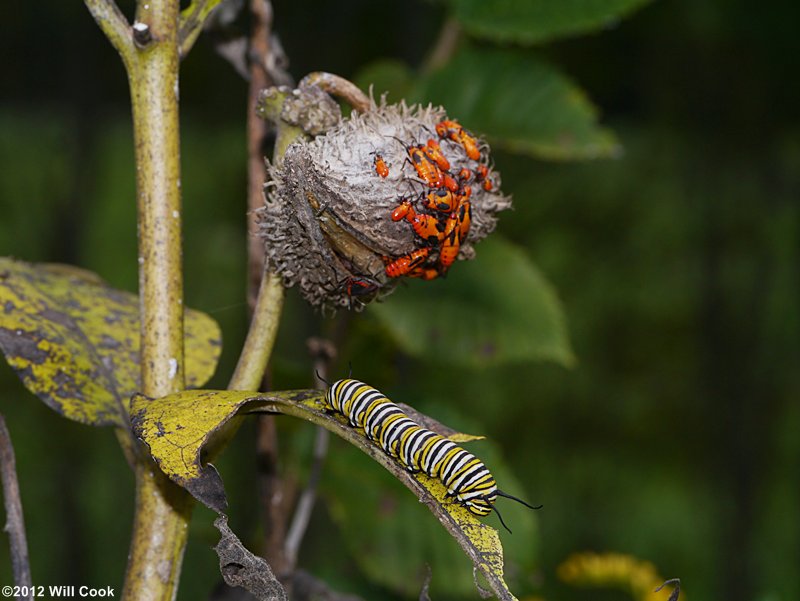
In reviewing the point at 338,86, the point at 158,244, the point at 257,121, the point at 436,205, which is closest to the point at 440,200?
the point at 436,205

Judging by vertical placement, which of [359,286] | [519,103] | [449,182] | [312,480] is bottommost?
[312,480]

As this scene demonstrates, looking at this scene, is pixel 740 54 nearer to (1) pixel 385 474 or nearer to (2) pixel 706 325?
(2) pixel 706 325

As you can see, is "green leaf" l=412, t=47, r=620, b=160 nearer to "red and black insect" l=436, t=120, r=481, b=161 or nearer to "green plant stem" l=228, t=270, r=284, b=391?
"red and black insect" l=436, t=120, r=481, b=161

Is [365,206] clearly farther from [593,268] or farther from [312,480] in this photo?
[593,268]

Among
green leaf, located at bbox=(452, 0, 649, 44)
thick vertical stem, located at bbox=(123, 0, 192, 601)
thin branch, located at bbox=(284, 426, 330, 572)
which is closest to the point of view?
thick vertical stem, located at bbox=(123, 0, 192, 601)

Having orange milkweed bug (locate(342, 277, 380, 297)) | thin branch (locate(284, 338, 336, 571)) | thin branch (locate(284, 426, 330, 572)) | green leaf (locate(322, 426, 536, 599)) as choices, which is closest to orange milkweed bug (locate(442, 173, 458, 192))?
orange milkweed bug (locate(342, 277, 380, 297))

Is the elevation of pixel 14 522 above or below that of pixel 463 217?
below

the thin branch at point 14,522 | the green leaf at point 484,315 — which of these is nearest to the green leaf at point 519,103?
the green leaf at point 484,315
